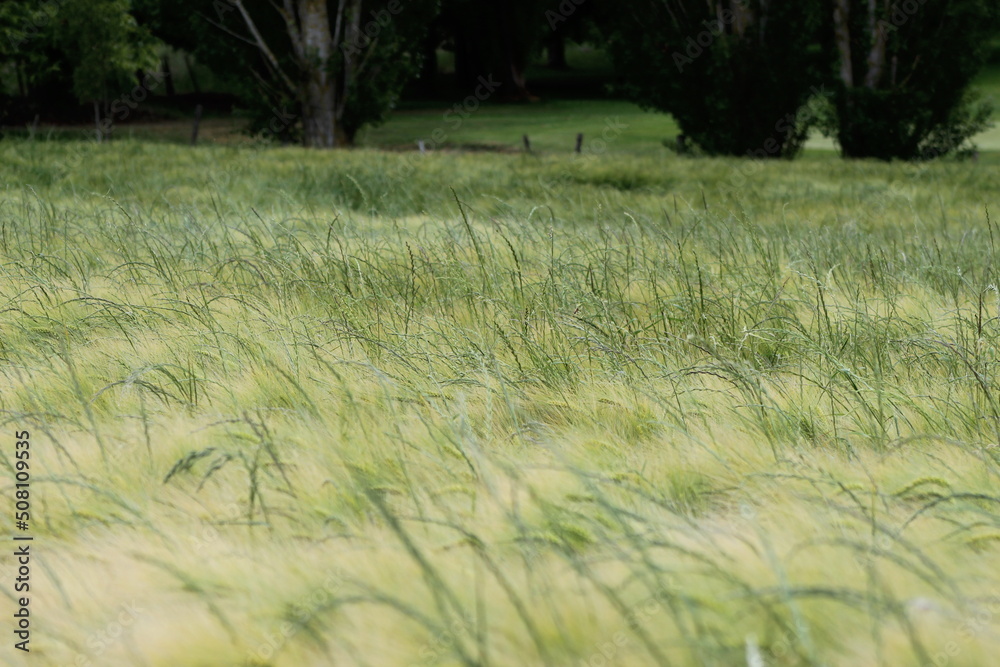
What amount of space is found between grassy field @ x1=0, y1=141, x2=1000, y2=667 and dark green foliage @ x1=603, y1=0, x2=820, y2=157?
39.5 feet

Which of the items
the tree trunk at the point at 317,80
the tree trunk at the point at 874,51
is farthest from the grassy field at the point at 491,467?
the tree trunk at the point at 317,80

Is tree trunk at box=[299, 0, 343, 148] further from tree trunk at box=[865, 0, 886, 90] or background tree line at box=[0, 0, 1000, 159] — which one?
tree trunk at box=[865, 0, 886, 90]

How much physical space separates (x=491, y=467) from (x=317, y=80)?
54.4 ft

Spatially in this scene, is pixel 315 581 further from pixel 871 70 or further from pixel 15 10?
pixel 15 10

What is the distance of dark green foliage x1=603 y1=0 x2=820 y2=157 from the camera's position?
16.0 metres

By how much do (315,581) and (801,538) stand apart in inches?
34.8

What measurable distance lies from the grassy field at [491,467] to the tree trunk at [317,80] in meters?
13.3

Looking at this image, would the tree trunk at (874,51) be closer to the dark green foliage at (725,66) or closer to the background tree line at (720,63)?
the background tree line at (720,63)

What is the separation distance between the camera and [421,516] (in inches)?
80.7

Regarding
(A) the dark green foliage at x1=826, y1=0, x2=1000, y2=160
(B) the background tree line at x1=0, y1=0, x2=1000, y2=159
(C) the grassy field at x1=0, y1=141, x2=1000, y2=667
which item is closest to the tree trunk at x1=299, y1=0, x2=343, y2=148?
(B) the background tree line at x1=0, y1=0, x2=1000, y2=159

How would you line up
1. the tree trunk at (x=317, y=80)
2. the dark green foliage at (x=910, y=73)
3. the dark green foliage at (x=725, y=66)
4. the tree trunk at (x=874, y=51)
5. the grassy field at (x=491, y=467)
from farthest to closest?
1. the tree trunk at (x=317, y=80)
2. the tree trunk at (x=874, y=51)
3. the dark green foliage at (x=910, y=73)
4. the dark green foliage at (x=725, y=66)
5. the grassy field at (x=491, y=467)

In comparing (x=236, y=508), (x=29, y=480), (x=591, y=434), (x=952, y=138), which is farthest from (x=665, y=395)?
(x=952, y=138)

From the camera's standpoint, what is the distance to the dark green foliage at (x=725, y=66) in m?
16.0

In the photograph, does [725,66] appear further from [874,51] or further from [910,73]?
[910,73]
